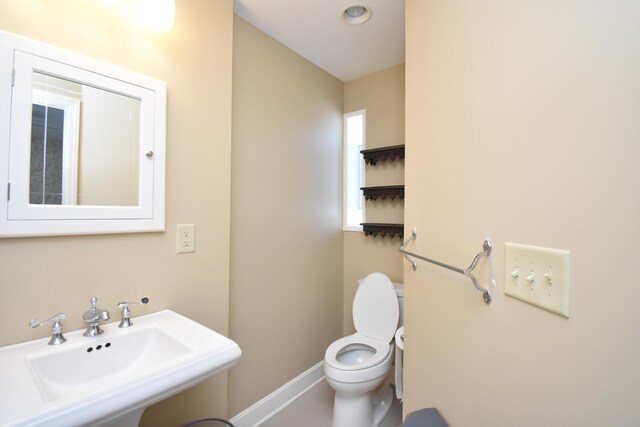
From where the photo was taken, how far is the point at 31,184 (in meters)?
0.94

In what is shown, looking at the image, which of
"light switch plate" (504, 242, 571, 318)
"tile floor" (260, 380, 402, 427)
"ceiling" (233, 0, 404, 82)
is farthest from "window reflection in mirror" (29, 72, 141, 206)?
"tile floor" (260, 380, 402, 427)

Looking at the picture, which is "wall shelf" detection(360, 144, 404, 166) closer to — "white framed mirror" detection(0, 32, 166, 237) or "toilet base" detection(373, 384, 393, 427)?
"white framed mirror" detection(0, 32, 166, 237)

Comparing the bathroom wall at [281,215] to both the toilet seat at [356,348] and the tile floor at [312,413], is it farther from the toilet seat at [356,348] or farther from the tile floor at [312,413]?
the toilet seat at [356,348]

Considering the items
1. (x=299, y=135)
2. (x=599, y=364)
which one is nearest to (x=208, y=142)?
(x=299, y=135)

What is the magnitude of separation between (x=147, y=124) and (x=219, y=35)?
0.64m

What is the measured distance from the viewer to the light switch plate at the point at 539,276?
498mm

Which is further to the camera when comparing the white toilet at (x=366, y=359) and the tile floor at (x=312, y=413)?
the tile floor at (x=312, y=413)

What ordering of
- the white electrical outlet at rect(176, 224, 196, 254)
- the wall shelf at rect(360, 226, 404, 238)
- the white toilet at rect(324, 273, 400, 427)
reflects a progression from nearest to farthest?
the white electrical outlet at rect(176, 224, 196, 254) → the white toilet at rect(324, 273, 400, 427) → the wall shelf at rect(360, 226, 404, 238)

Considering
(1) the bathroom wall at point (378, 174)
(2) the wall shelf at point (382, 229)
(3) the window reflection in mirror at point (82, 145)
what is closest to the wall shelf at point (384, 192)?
(1) the bathroom wall at point (378, 174)

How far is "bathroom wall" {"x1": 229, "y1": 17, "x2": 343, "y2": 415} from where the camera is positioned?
1.69 meters

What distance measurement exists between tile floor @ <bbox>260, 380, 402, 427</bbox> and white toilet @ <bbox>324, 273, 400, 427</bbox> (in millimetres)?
66

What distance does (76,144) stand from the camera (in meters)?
1.04

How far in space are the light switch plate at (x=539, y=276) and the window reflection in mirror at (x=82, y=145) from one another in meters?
1.33

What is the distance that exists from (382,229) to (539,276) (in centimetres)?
159
